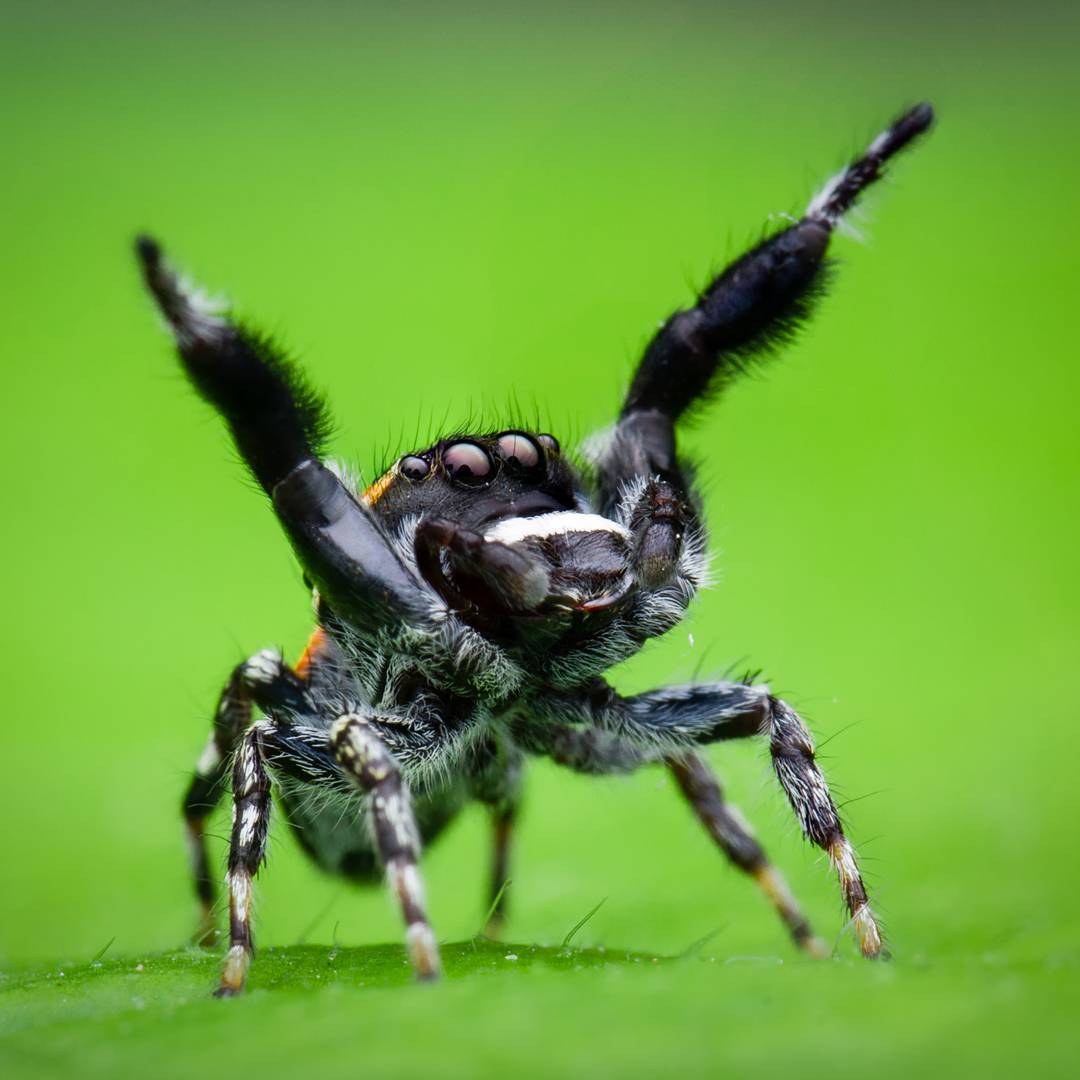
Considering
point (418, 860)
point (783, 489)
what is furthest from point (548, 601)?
point (783, 489)

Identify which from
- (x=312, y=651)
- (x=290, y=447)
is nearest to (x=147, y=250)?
(x=290, y=447)

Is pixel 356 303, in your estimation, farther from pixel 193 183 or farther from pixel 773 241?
pixel 773 241

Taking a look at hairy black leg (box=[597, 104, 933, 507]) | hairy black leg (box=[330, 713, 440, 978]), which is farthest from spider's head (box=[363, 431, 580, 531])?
hairy black leg (box=[330, 713, 440, 978])

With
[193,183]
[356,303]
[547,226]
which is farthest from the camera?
[193,183]

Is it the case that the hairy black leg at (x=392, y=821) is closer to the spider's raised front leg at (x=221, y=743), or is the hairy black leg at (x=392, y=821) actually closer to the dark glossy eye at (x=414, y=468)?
the spider's raised front leg at (x=221, y=743)

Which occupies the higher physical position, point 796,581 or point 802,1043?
point 802,1043

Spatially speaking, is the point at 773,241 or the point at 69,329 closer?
the point at 773,241

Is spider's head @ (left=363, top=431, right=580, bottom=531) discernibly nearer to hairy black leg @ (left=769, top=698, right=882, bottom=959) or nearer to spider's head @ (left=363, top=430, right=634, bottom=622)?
spider's head @ (left=363, top=430, right=634, bottom=622)
